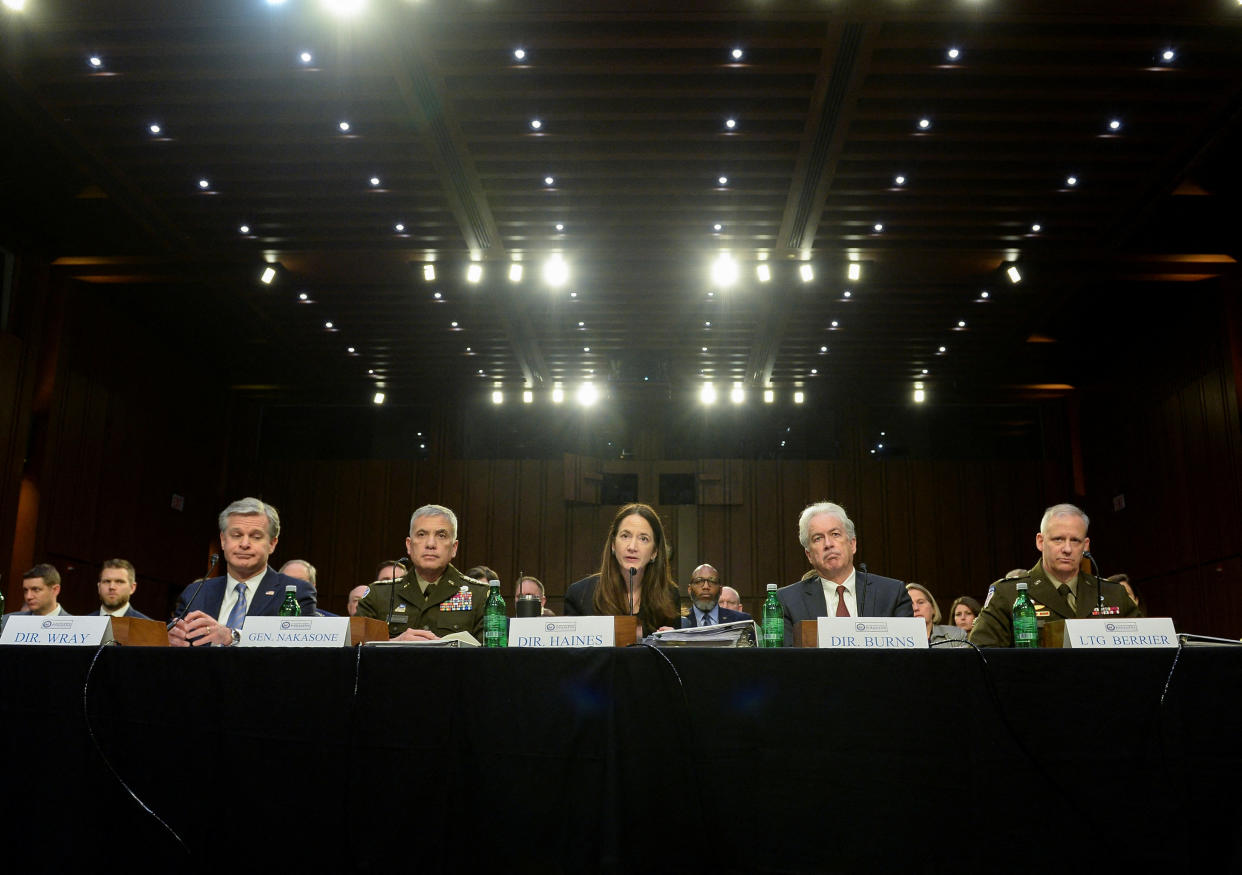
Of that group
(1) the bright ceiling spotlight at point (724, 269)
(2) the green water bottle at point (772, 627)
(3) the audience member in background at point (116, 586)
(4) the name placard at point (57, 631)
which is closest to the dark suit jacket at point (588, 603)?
(2) the green water bottle at point (772, 627)

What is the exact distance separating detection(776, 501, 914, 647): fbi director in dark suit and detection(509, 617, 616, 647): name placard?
1222 millimetres

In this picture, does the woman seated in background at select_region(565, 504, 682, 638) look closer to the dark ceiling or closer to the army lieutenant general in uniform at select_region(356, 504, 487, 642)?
the army lieutenant general in uniform at select_region(356, 504, 487, 642)

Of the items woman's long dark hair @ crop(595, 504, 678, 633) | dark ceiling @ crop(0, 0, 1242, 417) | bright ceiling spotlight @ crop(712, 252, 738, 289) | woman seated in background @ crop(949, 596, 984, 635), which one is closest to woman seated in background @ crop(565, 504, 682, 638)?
woman's long dark hair @ crop(595, 504, 678, 633)

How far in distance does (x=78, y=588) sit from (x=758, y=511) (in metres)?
7.97

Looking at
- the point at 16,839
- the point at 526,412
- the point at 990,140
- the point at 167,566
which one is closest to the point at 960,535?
the point at 526,412

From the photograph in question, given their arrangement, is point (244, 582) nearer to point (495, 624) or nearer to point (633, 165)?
point (495, 624)

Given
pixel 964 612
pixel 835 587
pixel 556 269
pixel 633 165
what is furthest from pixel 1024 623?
pixel 556 269

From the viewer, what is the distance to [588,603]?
3.42 metres

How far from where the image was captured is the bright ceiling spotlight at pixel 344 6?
5.41m

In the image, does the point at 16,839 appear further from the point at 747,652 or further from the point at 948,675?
the point at 948,675

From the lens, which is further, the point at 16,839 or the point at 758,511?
the point at 758,511

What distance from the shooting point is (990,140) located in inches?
262

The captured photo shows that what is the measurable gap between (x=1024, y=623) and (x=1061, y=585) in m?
0.82

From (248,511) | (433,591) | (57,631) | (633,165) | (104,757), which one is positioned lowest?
(104,757)
